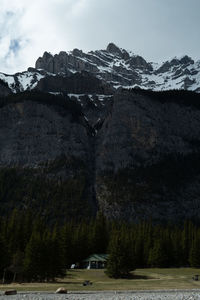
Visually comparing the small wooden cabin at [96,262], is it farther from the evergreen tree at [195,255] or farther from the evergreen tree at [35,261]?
the evergreen tree at [35,261]

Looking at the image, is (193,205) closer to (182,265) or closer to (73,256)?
(182,265)

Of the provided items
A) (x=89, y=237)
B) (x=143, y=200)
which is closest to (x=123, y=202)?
(x=143, y=200)

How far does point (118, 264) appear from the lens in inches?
3063

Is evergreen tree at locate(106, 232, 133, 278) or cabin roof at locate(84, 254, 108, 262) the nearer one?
evergreen tree at locate(106, 232, 133, 278)

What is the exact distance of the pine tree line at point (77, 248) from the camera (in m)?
70.8

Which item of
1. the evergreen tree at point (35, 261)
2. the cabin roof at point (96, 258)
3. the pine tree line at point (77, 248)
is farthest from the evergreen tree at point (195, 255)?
the evergreen tree at point (35, 261)

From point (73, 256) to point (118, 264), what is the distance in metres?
29.8

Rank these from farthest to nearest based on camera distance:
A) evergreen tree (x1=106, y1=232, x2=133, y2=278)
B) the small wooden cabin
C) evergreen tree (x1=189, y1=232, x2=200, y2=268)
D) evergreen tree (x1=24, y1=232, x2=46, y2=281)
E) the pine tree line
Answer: evergreen tree (x1=189, y1=232, x2=200, y2=268)
the small wooden cabin
evergreen tree (x1=106, y1=232, x2=133, y2=278)
the pine tree line
evergreen tree (x1=24, y1=232, x2=46, y2=281)

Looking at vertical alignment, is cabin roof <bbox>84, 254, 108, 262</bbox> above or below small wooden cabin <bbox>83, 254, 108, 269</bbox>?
above

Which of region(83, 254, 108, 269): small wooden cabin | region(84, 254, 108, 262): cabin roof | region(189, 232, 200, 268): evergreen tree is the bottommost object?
region(83, 254, 108, 269): small wooden cabin

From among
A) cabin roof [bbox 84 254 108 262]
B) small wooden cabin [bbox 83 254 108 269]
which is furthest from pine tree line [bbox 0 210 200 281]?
small wooden cabin [bbox 83 254 108 269]

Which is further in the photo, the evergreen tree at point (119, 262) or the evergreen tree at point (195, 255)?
the evergreen tree at point (195, 255)

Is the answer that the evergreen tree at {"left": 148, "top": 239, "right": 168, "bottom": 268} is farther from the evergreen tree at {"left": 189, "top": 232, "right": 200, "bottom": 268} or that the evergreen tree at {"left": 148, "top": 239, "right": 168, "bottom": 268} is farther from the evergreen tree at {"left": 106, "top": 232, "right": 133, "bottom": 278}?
the evergreen tree at {"left": 106, "top": 232, "right": 133, "bottom": 278}

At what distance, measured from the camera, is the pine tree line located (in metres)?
70.8
